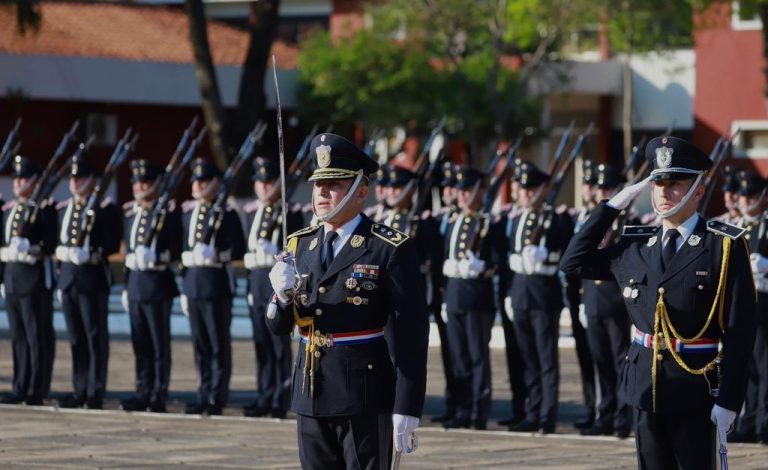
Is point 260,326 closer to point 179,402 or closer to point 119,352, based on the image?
point 179,402

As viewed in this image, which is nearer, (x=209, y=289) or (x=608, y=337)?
(x=608, y=337)

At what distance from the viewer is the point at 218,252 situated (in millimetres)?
11828

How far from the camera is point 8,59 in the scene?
2916cm

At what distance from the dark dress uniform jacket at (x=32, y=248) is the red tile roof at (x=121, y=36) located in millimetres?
18349

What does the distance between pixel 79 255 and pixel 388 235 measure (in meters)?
6.17

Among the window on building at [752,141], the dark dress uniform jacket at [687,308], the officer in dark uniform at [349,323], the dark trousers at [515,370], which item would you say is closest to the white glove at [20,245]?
the dark trousers at [515,370]

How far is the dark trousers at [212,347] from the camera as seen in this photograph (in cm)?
1176

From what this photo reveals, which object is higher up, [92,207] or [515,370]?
[92,207]

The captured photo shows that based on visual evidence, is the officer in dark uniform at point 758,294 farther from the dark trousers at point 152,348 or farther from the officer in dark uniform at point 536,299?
the dark trousers at point 152,348

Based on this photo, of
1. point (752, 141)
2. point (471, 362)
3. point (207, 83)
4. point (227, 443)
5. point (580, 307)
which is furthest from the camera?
point (752, 141)

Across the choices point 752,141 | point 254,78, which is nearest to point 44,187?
point 254,78

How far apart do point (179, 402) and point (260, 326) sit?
115 cm

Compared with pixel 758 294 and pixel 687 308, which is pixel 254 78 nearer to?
pixel 758 294

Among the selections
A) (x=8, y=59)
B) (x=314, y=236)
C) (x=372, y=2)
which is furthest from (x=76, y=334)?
(x=372, y=2)
